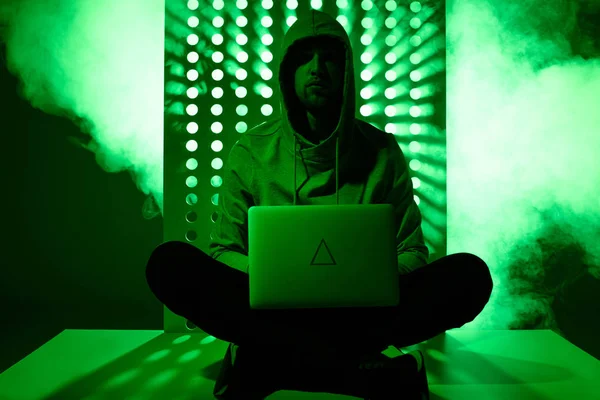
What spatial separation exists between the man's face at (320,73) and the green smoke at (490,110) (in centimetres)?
94

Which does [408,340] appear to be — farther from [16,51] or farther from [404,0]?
[16,51]

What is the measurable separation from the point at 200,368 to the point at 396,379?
0.59 m

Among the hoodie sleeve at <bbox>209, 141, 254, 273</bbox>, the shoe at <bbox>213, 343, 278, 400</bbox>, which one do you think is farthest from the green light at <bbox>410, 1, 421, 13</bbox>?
the shoe at <bbox>213, 343, 278, 400</bbox>

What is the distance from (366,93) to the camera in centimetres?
196

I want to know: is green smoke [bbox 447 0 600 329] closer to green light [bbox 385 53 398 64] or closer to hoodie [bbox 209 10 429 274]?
green light [bbox 385 53 398 64]

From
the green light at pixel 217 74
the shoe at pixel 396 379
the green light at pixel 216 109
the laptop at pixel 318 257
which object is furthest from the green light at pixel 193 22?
the shoe at pixel 396 379

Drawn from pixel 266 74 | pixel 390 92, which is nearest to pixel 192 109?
pixel 266 74

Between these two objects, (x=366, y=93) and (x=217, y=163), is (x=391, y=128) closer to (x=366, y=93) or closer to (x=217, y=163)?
(x=366, y=93)

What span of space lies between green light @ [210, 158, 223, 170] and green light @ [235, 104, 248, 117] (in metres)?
0.16

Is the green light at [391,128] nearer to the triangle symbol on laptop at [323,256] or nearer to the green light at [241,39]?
the green light at [241,39]

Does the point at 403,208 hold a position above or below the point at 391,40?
below

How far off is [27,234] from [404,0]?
1742mm

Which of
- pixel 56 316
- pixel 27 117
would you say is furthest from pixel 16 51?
pixel 56 316

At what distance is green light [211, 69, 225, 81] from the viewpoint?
1950mm
